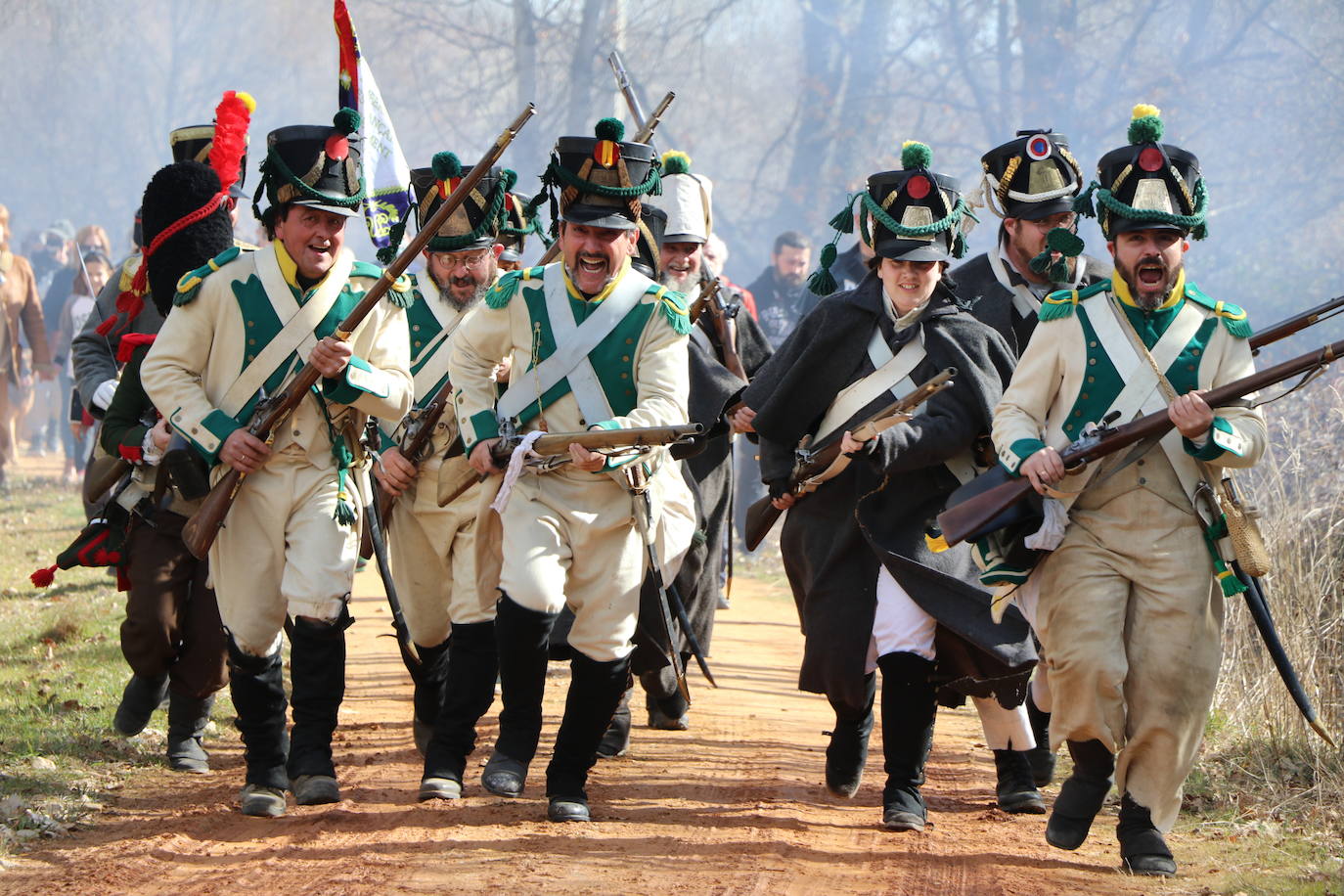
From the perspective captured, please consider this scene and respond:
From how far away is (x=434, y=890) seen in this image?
17.2ft

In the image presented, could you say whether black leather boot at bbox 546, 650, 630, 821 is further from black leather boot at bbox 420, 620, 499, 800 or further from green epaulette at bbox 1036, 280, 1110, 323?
green epaulette at bbox 1036, 280, 1110, 323

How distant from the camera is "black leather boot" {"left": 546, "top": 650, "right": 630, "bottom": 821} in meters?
6.18

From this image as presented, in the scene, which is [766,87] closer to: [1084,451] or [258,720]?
[258,720]

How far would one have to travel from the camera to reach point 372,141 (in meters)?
6.73

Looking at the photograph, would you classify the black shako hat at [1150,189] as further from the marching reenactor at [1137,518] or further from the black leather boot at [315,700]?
the black leather boot at [315,700]

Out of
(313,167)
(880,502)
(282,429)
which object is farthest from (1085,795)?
(313,167)

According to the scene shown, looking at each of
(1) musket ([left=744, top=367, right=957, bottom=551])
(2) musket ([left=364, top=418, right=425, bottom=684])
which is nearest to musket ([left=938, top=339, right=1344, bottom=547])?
(1) musket ([left=744, top=367, right=957, bottom=551])

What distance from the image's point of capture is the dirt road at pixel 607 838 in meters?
5.43

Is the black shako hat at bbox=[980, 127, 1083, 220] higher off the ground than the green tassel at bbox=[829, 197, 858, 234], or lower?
higher

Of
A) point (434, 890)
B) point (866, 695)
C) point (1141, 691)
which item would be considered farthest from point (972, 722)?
point (434, 890)

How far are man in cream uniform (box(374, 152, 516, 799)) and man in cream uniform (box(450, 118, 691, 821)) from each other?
1.22ft

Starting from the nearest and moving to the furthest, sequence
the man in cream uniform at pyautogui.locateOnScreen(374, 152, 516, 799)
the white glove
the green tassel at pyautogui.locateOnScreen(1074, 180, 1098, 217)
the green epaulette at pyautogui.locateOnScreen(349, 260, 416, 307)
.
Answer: the green tassel at pyautogui.locateOnScreen(1074, 180, 1098, 217)
the green epaulette at pyautogui.locateOnScreen(349, 260, 416, 307)
the man in cream uniform at pyautogui.locateOnScreen(374, 152, 516, 799)
the white glove

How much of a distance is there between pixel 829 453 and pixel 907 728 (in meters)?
1.05

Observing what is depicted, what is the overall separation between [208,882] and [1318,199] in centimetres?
1936
